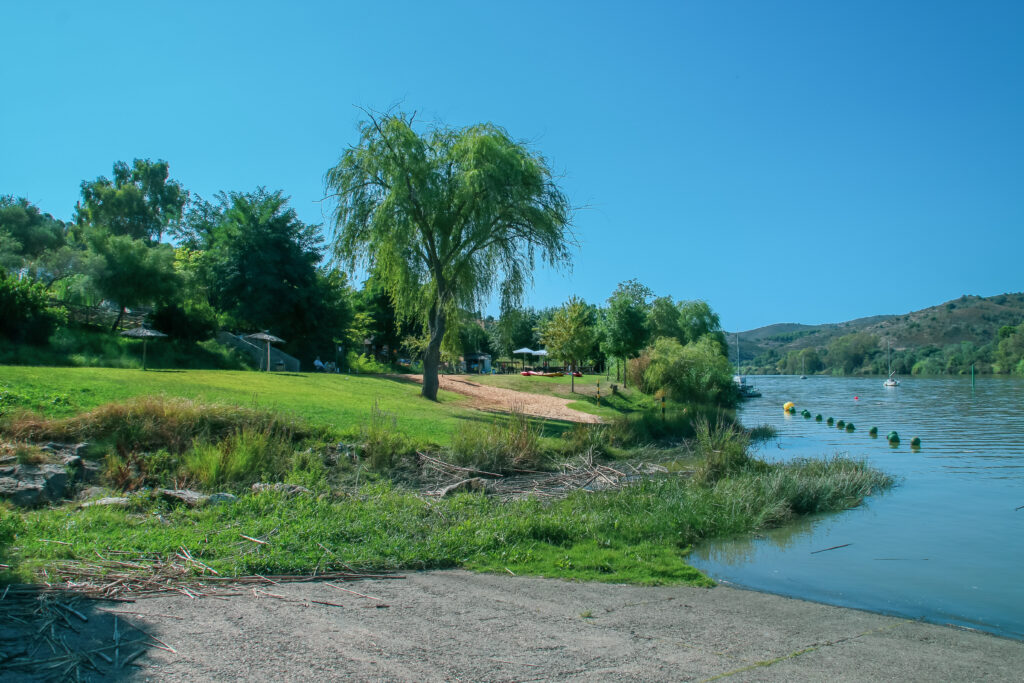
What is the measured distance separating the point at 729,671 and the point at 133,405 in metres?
11.7

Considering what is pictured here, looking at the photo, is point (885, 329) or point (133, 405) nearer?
point (133, 405)

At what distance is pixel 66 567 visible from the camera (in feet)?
19.5

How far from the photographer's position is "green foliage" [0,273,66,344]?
26.5 metres

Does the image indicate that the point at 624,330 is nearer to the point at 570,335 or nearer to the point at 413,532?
the point at 570,335

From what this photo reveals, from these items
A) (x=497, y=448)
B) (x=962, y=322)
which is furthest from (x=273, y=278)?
(x=962, y=322)

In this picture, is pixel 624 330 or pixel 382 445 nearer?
pixel 382 445

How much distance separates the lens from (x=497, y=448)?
567 inches

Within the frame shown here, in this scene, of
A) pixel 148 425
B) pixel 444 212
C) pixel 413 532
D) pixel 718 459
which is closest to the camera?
pixel 413 532

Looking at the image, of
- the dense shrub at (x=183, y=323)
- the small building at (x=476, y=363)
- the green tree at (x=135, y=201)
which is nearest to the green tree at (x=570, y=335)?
the dense shrub at (x=183, y=323)

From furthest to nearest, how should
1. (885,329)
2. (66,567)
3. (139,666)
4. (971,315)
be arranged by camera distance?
(885,329) < (971,315) < (66,567) < (139,666)

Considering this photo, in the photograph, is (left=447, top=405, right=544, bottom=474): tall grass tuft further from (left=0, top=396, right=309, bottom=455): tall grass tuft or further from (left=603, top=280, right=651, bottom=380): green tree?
(left=603, top=280, right=651, bottom=380): green tree

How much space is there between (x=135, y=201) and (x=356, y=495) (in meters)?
73.7

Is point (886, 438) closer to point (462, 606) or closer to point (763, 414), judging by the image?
point (763, 414)

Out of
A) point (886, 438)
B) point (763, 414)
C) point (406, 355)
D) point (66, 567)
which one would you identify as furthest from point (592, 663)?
point (406, 355)
